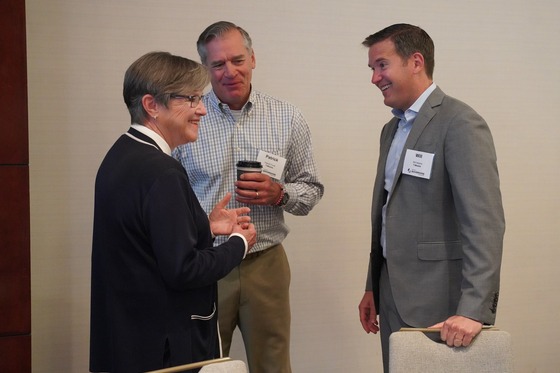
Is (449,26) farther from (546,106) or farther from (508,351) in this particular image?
(508,351)

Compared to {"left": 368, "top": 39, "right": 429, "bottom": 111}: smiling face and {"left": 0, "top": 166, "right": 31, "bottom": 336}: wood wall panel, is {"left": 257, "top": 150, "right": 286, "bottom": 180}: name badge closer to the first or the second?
{"left": 368, "top": 39, "right": 429, "bottom": 111}: smiling face

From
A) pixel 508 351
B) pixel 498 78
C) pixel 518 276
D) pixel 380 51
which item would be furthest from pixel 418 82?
pixel 518 276

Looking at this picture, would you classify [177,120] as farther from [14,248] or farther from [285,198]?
[14,248]

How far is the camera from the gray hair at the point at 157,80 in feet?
6.32

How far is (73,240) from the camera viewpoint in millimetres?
3242

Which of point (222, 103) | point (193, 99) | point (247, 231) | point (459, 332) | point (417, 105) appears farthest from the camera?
point (222, 103)

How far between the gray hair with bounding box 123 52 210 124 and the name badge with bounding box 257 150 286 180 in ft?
2.39

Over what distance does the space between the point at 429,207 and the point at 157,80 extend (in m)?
0.95

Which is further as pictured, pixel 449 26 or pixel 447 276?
pixel 449 26

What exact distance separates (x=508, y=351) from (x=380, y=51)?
111cm

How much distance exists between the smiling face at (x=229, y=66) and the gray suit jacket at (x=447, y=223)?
0.79m

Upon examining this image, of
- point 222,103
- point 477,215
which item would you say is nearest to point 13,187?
point 222,103

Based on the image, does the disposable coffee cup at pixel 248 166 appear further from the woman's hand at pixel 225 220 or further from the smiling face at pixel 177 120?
the smiling face at pixel 177 120

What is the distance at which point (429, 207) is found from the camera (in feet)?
7.14
